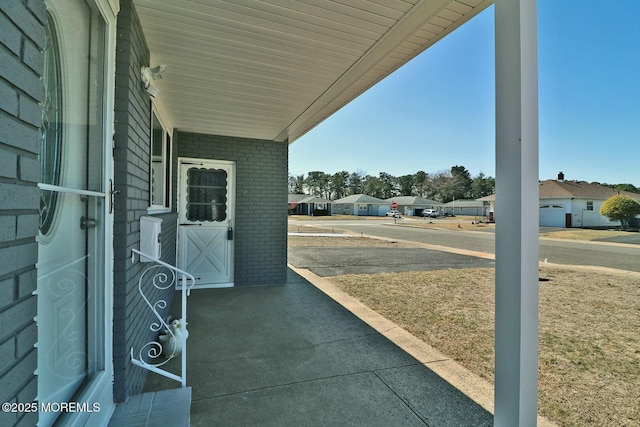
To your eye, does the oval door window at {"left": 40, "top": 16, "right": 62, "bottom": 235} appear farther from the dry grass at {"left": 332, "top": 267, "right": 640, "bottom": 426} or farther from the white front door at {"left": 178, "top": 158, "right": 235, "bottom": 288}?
the white front door at {"left": 178, "top": 158, "right": 235, "bottom": 288}

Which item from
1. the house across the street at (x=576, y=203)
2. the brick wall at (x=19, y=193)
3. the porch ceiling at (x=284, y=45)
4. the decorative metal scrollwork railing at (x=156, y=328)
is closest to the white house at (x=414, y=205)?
the house across the street at (x=576, y=203)

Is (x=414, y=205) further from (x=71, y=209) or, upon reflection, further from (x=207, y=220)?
(x=71, y=209)

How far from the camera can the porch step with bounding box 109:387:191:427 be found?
72.6 inches

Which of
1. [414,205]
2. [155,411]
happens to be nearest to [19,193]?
[155,411]

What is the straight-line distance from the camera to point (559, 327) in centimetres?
420

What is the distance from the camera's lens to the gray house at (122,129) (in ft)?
2.90

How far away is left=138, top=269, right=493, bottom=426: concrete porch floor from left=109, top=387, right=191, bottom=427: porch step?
6.9 inches

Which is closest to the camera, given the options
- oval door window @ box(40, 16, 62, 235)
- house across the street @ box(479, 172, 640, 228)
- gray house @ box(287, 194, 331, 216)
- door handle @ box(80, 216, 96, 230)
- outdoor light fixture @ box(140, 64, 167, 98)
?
oval door window @ box(40, 16, 62, 235)

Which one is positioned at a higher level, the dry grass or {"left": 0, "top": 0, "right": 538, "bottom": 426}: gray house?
{"left": 0, "top": 0, "right": 538, "bottom": 426}: gray house

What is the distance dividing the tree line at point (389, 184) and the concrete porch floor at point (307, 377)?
173 feet

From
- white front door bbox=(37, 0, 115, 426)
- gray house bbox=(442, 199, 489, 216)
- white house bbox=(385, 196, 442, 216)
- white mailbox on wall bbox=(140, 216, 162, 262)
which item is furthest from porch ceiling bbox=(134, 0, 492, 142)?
white house bbox=(385, 196, 442, 216)

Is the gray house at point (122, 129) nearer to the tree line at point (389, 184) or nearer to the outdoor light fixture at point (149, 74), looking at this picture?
the outdoor light fixture at point (149, 74)

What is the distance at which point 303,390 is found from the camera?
2514 millimetres

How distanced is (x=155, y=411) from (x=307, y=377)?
1.20 meters
